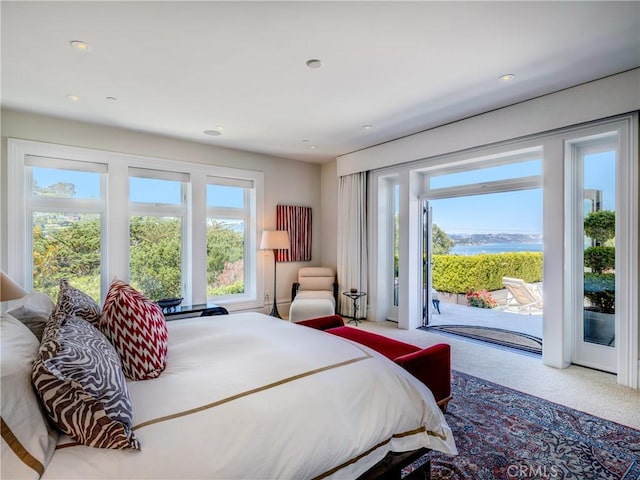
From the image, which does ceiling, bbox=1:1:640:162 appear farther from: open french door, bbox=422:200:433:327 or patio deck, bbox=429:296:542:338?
patio deck, bbox=429:296:542:338

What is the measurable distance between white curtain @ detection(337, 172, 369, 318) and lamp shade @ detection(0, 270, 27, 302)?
14.0 feet

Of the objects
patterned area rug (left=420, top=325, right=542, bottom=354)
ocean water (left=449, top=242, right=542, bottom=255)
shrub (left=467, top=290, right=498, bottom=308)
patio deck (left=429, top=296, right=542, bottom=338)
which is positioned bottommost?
patterned area rug (left=420, top=325, right=542, bottom=354)

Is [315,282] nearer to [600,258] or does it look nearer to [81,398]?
[600,258]

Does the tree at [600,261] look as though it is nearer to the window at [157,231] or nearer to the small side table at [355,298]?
the small side table at [355,298]

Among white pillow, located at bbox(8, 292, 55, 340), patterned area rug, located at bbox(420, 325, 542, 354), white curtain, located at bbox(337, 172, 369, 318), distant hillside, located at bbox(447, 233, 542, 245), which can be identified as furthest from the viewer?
white curtain, located at bbox(337, 172, 369, 318)

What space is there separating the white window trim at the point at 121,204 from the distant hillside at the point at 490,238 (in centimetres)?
321

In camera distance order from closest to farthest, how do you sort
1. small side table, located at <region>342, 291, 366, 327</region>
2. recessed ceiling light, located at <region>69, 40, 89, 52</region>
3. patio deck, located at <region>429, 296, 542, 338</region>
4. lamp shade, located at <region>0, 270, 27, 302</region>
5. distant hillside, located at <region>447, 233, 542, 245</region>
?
lamp shade, located at <region>0, 270, 27, 302</region> < recessed ceiling light, located at <region>69, 40, 89, 52</region> < distant hillside, located at <region>447, 233, 542, 245</region> < patio deck, located at <region>429, 296, 542, 338</region> < small side table, located at <region>342, 291, 366, 327</region>

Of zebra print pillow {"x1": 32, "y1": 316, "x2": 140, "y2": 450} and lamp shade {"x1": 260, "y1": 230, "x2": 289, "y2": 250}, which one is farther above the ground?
→ lamp shade {"x1": 260, "y1": 230, "x2": 289, "y2": 250}

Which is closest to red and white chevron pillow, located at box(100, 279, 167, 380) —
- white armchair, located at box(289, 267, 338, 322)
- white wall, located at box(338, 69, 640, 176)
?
white armchair, located at box(289, 267, 338, 322)

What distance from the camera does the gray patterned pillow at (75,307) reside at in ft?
5.22

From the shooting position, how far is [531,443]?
2.07m

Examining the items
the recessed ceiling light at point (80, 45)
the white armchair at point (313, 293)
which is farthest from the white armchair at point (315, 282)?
the recessed ceiling light at point (80, 45)

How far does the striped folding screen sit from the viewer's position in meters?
5.72

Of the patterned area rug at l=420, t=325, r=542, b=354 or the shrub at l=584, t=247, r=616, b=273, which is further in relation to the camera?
the patterned area rug at l=420, t=325, r=542, b=354
